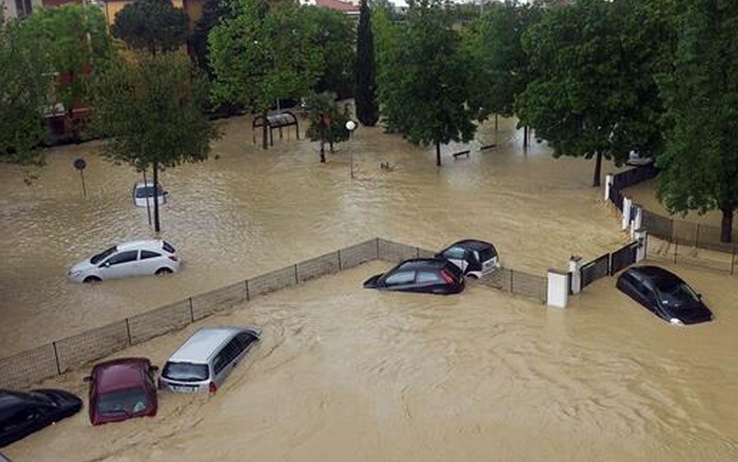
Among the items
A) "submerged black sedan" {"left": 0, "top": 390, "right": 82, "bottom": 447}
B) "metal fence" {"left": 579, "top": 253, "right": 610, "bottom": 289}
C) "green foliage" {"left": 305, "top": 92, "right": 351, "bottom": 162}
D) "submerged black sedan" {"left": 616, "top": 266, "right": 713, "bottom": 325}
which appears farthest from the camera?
"green foliage" {"left": 305, "top": 92, "right": 351, "bottom": 162}

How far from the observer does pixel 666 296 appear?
1884 centimetres

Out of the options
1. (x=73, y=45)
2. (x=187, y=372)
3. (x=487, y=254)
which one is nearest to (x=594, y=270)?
(x=487, y=254)

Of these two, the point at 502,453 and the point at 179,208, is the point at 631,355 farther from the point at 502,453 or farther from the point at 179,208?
the point at 179,208

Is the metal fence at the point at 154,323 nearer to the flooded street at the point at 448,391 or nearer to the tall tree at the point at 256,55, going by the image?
the flooded street at the point at 448,391

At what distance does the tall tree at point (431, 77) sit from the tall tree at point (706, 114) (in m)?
15.3

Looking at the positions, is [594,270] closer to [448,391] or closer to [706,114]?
[706,114]

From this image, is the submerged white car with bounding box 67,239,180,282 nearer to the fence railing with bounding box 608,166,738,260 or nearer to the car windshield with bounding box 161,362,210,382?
the car windshield with bounding box 161,362,210,382

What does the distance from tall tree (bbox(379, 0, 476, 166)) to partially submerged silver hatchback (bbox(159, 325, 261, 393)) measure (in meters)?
24.2

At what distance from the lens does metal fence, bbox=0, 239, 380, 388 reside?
16.8 m

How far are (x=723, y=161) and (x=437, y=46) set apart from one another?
18679mm

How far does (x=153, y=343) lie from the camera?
717 inches

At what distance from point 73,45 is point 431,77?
2438cm

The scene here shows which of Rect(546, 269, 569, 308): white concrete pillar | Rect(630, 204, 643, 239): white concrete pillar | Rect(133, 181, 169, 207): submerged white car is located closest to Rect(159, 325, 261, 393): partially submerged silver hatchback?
Rect(546, 269, 569, 308): white concrete pillar

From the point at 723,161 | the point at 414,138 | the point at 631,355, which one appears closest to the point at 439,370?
the point at 631,355
